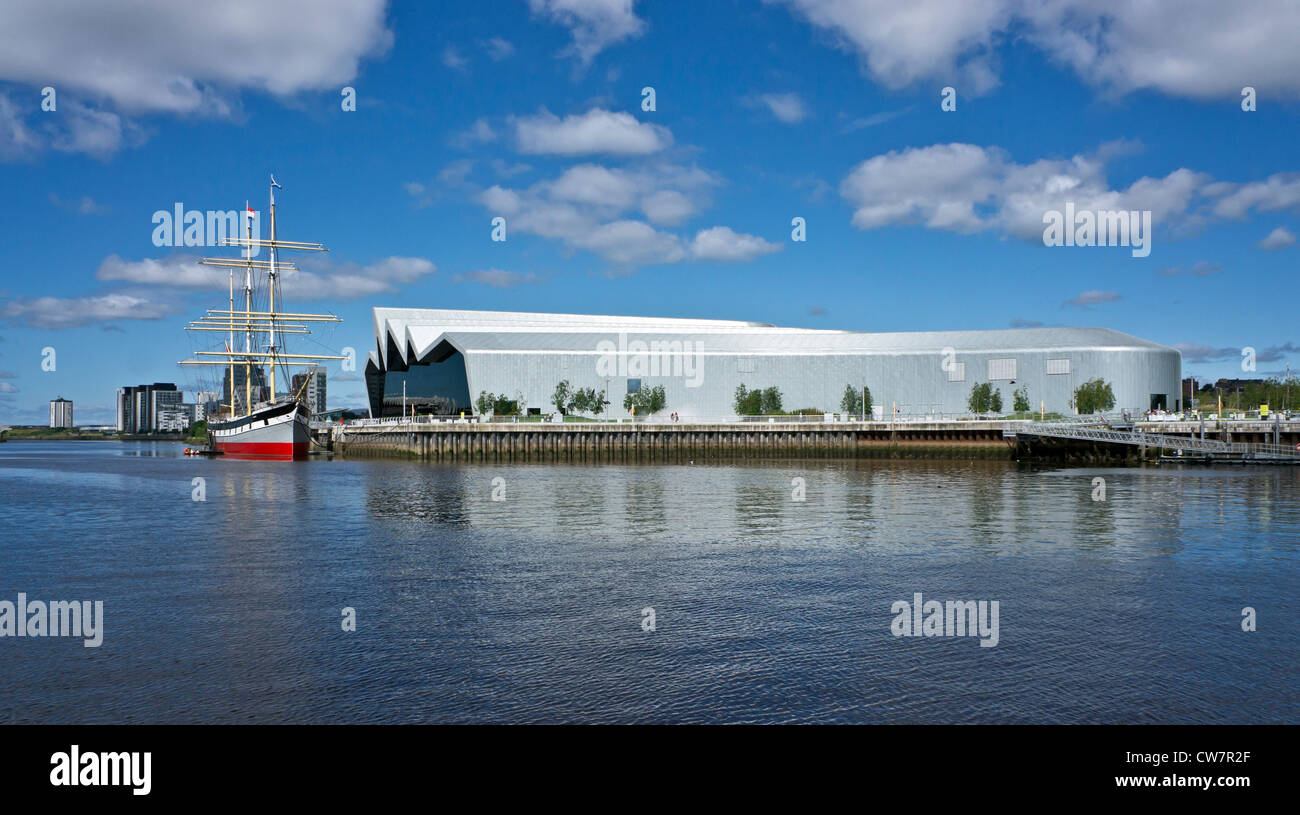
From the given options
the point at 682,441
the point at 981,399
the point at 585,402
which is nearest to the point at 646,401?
the point at 585,402

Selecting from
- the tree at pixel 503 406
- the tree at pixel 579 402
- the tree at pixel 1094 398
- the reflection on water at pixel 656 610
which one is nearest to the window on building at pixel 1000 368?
the tree at pixel 1094 398

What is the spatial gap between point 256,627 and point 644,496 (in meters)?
26.3

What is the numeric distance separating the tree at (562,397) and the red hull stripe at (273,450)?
3714 cm

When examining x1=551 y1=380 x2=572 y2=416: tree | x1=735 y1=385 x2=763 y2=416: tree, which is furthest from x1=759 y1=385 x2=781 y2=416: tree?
x1=551 y1=380 x2=572 y2=416: tree

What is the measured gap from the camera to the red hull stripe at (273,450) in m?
87.4

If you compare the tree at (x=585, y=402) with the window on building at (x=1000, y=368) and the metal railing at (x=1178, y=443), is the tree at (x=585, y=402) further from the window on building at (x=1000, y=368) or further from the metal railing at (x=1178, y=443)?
the metal railing at (x=1178, y=443)

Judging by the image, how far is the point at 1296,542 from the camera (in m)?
26.0

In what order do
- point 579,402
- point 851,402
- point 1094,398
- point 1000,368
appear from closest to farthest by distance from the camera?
1. point 1094,398
2. point 1000,368
3. point 851,402
4. point 579,402

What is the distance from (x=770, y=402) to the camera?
11669cm

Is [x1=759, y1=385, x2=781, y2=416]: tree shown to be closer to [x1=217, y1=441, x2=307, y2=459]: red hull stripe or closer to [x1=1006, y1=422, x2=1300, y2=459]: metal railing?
[x1=1006, y1=422, x2=1300, y2=459]: metal railing

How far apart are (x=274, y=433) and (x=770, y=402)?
56.9 metres

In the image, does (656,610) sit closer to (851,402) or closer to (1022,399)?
(851,402)

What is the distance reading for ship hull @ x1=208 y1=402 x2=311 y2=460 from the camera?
87.0m
